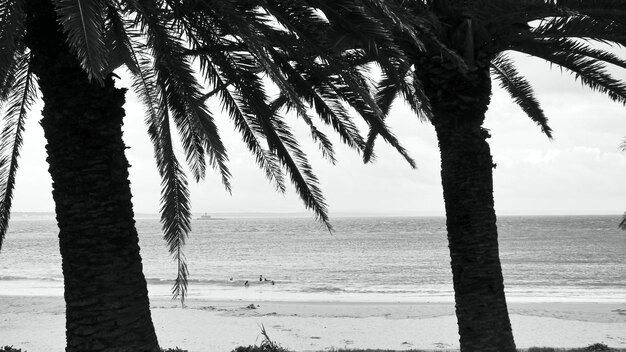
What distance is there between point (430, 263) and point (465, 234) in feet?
136

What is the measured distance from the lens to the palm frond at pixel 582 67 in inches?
302

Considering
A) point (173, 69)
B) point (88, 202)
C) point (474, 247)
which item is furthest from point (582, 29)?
point (88, 202)

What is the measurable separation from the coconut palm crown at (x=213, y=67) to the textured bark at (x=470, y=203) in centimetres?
99

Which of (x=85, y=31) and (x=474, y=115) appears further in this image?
(x=474, y=115)

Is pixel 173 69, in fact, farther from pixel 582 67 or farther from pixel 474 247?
pixel 582 67

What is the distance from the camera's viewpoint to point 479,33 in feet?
23.3

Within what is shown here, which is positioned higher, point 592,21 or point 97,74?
point 592,21

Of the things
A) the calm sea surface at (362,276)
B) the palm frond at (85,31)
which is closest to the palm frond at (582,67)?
the palm frond at (85,31)

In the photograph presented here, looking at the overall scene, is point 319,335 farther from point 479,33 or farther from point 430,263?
point 430,263

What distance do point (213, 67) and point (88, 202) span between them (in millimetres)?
1877

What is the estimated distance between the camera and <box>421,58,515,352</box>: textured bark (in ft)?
22.7

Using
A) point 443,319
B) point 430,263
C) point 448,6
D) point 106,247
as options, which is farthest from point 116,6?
point 430,263

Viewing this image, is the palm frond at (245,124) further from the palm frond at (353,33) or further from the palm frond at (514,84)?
the palm frond at (514,84)

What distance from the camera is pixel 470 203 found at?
6.98 metres
